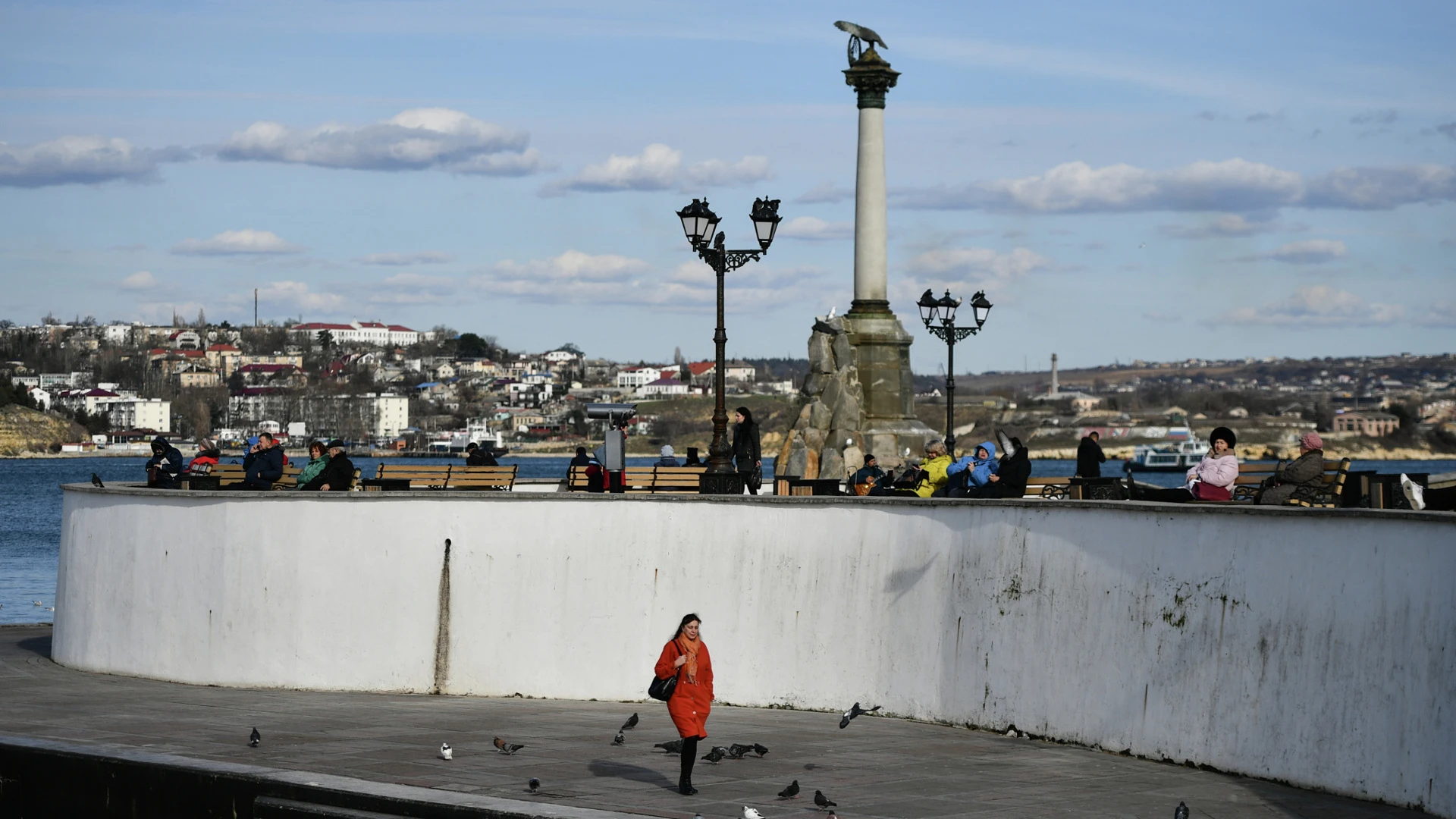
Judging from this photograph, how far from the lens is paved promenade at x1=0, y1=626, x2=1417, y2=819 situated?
35.9 feet

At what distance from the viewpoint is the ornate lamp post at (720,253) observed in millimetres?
20188

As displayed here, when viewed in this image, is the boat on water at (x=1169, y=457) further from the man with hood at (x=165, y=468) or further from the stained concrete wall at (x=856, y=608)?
the stained concrete wall at (x=856, y=608)

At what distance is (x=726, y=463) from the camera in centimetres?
2008

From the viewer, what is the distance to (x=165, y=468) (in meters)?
20.1

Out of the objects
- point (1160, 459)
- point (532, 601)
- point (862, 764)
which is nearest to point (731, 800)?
point (862, 764)

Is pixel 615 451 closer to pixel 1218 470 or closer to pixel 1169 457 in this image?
pixel 1218 470

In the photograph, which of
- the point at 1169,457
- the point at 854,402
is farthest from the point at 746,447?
the point at 1169,457

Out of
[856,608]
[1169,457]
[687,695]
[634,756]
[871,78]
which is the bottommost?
[634,756]

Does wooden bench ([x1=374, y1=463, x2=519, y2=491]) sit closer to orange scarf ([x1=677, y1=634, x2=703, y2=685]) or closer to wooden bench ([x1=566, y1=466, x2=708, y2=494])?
wooden bench ([x1=566, y1=466, x2=708, y2=494])

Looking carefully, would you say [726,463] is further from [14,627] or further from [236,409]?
[236,409]

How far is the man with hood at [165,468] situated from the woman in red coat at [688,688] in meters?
10.1

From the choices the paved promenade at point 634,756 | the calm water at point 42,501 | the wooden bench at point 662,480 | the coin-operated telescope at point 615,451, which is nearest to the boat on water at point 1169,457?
the calm water at point 42,501

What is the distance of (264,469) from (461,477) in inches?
85.6

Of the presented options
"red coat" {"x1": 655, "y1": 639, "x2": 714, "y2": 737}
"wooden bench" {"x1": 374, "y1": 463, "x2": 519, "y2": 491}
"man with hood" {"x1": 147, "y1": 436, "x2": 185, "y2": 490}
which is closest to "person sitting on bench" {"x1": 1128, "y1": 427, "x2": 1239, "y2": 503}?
"red coat" {"x1": 655, "y1": 639, "x2": 714, "y2": 737}
